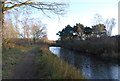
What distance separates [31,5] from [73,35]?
1524 inches

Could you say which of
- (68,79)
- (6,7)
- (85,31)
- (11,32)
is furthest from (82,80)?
(85,31)

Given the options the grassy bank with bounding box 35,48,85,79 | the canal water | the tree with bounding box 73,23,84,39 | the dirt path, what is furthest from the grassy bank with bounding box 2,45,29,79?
the tree with bounding box 73,23,84,39

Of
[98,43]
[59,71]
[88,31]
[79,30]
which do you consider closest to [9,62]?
[59,71]

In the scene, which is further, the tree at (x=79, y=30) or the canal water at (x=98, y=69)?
the tree at (x=79, y=30)

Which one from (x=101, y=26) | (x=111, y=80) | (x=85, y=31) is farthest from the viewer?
(x=85, y=31)

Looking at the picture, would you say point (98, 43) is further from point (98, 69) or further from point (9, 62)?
point (9, 62)

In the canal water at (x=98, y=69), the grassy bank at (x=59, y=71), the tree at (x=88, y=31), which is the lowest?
the canal water at (x=98, y=69)

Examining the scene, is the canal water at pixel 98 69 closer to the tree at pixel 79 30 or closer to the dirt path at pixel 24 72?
the dirt path at pixel 24 72

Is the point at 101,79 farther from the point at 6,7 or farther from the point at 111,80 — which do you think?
the point at 6,7

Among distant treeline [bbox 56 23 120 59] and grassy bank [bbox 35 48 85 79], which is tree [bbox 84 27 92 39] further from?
grassy bank [bbox 35 48 85 79]

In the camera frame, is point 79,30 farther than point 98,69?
Yes

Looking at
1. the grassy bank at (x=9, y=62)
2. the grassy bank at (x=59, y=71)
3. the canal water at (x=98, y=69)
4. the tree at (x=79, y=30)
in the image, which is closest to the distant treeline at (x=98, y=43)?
the tree at (x=79, y=30)

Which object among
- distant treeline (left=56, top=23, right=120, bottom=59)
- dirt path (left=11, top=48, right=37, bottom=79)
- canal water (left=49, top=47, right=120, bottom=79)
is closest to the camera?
dirt path (left=11, top=48, right=37, bottom=79)

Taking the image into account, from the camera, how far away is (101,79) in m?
8.53
